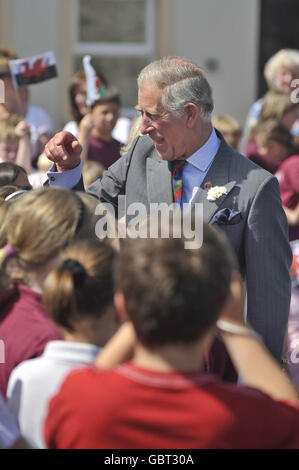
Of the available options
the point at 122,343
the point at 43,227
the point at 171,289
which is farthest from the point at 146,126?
the point at 171,289

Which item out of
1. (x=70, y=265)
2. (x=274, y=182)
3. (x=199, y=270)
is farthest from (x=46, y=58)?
(x=199, y=270)

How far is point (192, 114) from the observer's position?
133 inches

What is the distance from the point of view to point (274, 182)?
3.28 meters

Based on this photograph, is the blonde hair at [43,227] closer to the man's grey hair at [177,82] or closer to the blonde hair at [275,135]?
the man's grey hair at [177,82]

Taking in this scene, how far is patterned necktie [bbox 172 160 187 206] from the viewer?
11.3 ft

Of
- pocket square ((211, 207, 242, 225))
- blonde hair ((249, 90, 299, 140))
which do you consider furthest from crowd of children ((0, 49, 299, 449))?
blonde hair ((249, 90, 299, 140))

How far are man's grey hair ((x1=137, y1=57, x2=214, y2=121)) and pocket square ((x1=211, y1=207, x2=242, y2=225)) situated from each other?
0.43 m

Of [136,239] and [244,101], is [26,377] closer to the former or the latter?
[136,239]

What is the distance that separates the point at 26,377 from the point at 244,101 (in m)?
8.25

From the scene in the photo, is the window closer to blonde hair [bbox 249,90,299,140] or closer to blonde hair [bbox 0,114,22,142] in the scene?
blonde hair [bbox 249,90,299,140]

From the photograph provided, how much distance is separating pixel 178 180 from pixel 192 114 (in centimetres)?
28

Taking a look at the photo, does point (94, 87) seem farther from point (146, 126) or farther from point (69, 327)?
point (69, 327)

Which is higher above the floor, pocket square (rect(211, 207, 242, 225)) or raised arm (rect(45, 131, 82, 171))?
raised arm (rect(45, 131, 82, 171))
